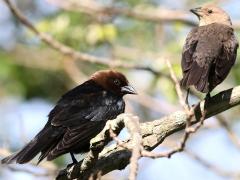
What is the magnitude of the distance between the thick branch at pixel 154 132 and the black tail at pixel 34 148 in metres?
0.50

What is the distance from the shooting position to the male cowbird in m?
6.18

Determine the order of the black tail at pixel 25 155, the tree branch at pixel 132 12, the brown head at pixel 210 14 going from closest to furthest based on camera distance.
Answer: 1. the black tail at pixel 25 155
2. the brown head at pixel 210 14
3. the tree branch at pixel 132 12

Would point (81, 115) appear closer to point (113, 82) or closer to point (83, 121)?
point (83, 121)

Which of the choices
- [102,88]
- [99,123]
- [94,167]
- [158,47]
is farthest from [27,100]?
[94,167]

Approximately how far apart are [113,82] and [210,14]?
52.5 inches

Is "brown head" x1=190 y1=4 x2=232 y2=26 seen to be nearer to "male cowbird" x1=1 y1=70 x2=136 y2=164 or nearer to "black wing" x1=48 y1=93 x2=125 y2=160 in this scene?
"male cowbird" x1=1 y1=70 x2=136 y2=164

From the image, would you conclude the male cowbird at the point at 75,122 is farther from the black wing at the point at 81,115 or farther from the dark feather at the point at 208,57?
the dark feather at the point at 208,57

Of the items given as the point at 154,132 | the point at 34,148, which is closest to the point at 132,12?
the point at 34,148

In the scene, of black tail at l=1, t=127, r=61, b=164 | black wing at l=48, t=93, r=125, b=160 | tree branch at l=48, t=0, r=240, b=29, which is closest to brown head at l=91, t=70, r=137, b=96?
black wing at l=48, t=93, r=125, b=160

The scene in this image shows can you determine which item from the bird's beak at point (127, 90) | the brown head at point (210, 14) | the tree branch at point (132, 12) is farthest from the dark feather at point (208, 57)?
the tree branch at point (132, 12)

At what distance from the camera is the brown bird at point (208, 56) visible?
6262 mm

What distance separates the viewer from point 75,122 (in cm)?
654

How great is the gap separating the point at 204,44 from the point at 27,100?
22.9ft

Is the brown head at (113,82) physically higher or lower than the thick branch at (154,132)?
lower
